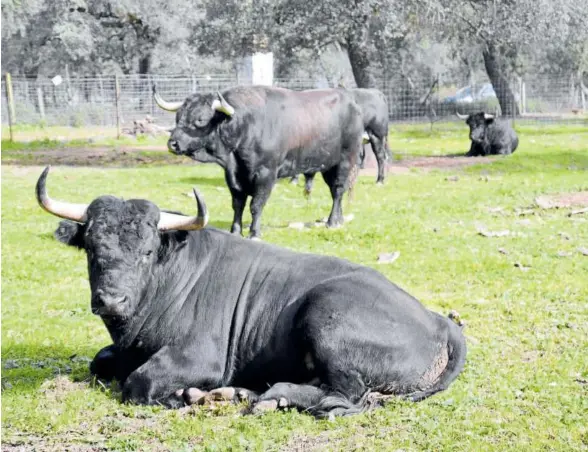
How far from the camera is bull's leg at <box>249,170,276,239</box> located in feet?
44.9

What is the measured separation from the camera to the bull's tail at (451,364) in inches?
261

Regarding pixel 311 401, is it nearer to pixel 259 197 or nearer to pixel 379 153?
pixel 259 197

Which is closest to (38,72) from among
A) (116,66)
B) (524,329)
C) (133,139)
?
(116,66)

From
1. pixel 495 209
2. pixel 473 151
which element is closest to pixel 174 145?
pixel 495 209

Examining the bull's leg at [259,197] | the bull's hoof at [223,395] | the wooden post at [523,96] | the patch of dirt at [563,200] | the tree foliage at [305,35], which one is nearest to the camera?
the bull's hoof at [223,395]

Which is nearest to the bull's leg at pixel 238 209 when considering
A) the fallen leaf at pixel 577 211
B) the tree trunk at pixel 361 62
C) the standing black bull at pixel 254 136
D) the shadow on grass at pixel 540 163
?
the standing black bull at pixel 254 136

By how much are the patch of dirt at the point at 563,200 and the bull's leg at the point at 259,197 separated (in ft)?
17.5

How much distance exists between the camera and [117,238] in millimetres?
6414

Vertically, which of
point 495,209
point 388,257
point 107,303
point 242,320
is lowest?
point 495,209

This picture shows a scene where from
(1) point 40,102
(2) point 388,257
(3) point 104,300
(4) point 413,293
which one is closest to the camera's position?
(3) point 104,300

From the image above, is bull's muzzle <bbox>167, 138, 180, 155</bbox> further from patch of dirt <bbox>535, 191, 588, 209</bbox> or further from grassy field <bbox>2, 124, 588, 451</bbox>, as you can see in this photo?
patch of dirt <bbox>535, 191, 588, 209</bbox>

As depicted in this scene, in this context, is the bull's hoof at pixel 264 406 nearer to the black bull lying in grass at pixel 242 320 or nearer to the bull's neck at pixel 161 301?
the black bull lying in grass at pixel 242 320

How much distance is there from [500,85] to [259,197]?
104 ft

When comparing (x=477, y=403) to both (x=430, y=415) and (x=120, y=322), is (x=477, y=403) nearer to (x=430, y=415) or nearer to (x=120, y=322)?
(x=430, y=415)
